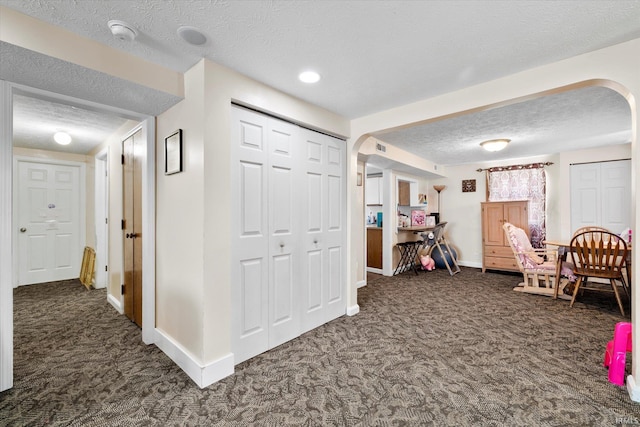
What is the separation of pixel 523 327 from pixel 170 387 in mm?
3322

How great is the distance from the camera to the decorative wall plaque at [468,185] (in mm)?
6352

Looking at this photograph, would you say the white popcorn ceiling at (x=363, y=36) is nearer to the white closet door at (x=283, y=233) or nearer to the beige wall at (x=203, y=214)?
the beige wall at (x=203, y=214)

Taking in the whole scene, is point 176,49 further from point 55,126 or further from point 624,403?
point 624,403

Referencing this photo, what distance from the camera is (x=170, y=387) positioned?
195 centimetres

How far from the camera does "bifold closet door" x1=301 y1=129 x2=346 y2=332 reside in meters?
2.82

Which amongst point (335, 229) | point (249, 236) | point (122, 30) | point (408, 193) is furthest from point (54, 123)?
point (408, 193)

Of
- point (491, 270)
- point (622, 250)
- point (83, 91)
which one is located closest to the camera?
point (83, 91)

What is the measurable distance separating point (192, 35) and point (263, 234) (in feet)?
4.81

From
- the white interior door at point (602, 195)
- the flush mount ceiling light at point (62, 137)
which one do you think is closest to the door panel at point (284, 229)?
the flush mount ceiling light at point (62, 137)

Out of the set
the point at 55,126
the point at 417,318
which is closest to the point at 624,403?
the point at 417,318

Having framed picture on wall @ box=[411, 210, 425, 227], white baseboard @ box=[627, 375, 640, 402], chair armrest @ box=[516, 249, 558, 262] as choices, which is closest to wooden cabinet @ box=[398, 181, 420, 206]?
framed picture on wall @ box=[411, 210, 425, 227]

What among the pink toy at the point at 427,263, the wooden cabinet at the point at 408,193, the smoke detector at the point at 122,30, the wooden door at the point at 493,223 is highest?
the smoke detector at the point at 122,30

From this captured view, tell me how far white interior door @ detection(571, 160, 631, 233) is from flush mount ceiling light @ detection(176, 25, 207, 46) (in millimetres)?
6275

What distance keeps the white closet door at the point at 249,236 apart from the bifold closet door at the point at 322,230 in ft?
1.58
